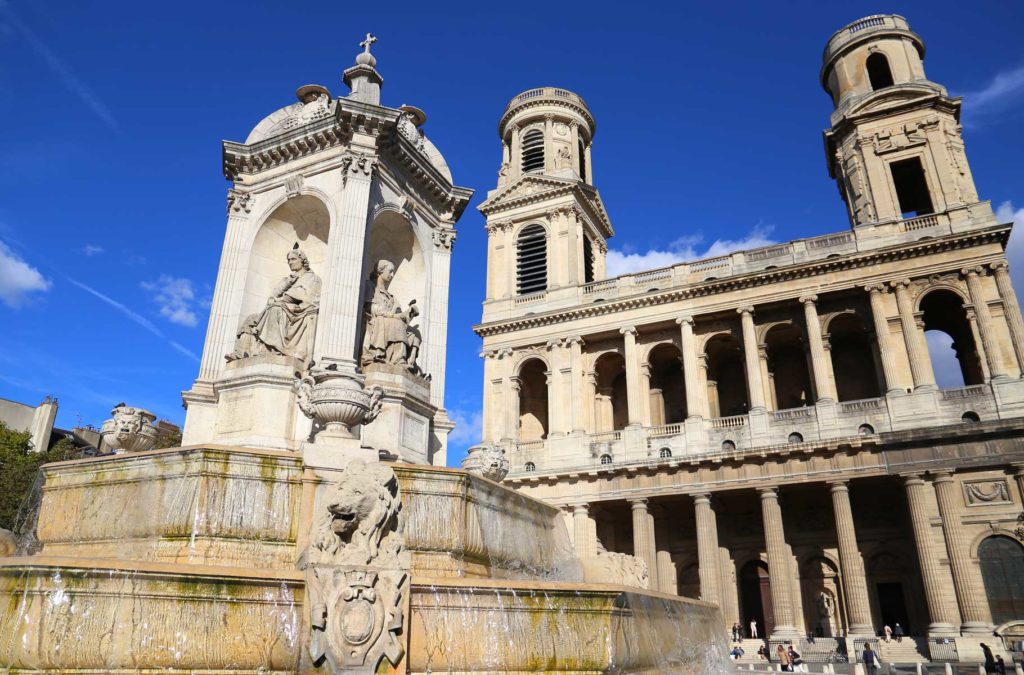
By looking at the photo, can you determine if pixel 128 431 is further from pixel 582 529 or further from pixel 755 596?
pixel 755 596

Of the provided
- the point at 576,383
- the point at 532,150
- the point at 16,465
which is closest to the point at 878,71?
the point at 532,150

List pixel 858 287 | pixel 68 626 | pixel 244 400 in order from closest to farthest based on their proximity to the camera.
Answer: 1. pixel 68 626
2. pixel 244 400
3. pixel 858 287

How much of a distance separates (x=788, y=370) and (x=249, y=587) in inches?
1342

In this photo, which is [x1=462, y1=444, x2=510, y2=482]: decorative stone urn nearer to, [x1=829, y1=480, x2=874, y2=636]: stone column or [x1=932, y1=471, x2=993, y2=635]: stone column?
[x1=829, y1=480, x2=874, y2=636]: stone column

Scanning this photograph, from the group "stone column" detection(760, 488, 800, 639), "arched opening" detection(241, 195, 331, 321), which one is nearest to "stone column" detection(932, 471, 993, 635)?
"stone column" detection(760, 488, 800, 639)

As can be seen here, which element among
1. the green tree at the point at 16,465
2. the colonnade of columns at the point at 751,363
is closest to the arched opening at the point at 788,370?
the colonnade of columns at the point at 751,363

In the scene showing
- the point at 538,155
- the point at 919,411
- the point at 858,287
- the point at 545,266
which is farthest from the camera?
the point at 538,155

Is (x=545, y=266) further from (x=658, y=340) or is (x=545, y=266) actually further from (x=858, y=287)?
(x=858, y=287)

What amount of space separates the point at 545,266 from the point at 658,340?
26.7 ft

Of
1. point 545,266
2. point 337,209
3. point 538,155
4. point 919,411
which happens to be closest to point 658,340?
point 545,266

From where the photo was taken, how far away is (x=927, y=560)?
82.2 feet

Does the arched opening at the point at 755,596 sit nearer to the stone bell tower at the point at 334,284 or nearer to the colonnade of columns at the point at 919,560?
the colonnade of columns at the point at 919,560

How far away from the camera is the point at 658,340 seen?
34.5 m

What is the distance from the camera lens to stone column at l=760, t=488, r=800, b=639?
85.7 ft
